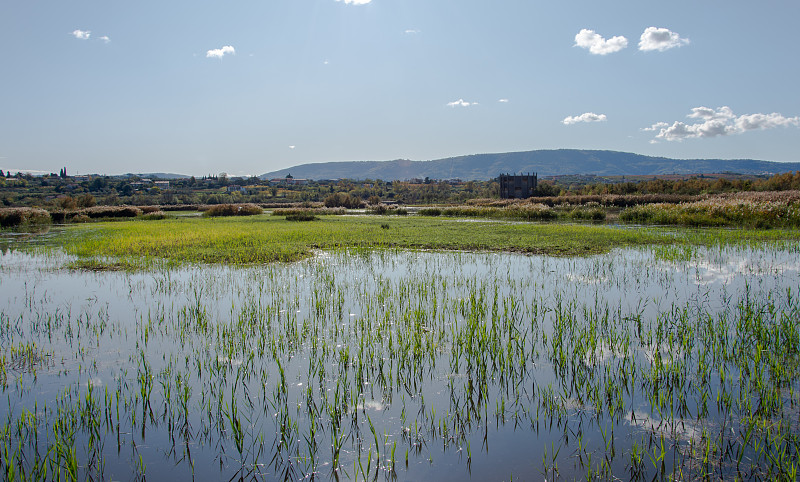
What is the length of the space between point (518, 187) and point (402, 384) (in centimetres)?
6838

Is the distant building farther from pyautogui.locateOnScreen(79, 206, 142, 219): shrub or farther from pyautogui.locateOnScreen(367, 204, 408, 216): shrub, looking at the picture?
pyautogui.locateOnScreen(79, 206, 142, 219): shrub

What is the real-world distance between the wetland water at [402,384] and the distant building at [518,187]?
200 feet

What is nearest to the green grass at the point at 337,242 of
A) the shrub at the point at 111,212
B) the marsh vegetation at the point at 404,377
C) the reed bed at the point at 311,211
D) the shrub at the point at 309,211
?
the marsh vegetation at the point at 404,377

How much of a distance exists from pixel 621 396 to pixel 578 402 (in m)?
0.45

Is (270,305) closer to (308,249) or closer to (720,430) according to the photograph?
(720,430)

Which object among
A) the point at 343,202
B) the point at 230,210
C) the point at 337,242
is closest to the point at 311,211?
the point at 230,210

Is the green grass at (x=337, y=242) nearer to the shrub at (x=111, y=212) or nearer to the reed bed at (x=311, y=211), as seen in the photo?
the shrub at (x=111, y=212)

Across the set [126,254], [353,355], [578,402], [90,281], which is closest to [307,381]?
[353,355]

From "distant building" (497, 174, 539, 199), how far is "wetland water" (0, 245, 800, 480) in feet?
200

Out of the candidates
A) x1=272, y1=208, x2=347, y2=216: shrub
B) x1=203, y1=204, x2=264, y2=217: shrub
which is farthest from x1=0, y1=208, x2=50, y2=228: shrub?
x1=272, y1=208, x2=347, y2=216: shrub

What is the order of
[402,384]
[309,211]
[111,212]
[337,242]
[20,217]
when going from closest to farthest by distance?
[402,384]
[337,242]
[20,217]
[111,212]
[309,211]

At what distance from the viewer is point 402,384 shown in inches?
224

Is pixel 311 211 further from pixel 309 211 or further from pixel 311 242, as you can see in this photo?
pixel 311 242

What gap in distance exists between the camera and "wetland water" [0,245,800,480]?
4117 mm
